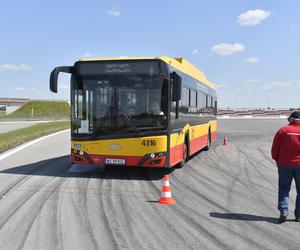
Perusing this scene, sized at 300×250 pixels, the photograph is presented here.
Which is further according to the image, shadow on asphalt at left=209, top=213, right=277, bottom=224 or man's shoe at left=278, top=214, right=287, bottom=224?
shadow on asphalt at left=209, top=213, right=277, bottom=224

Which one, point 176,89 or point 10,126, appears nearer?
point 176,89

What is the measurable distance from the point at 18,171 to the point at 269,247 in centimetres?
824

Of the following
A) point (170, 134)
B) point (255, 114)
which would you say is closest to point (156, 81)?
point (170, 134)

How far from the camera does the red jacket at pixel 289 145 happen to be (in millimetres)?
6805

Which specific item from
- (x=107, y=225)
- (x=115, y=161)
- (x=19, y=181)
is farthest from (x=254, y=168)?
(x=107, y=225)

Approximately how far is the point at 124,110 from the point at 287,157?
4867 millimetres

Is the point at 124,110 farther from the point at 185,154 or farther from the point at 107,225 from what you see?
the point at 107,225

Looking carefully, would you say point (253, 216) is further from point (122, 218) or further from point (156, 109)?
point (156, 109)

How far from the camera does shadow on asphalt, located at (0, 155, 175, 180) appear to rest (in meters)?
11.3

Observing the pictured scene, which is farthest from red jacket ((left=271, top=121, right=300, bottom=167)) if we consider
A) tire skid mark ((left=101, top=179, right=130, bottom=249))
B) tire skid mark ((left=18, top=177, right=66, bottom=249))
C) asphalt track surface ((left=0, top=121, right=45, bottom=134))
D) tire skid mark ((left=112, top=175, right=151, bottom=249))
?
asphalt track surface ((left=0, top=121, right=45, bottom=134))

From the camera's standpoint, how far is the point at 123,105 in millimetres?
10734

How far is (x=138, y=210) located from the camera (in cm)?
751

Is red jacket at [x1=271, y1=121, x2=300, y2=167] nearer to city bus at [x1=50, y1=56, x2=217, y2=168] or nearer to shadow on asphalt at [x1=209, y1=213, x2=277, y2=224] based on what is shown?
shadow on asphalt at [x1=209, y1=213, x2=277, y2=224]

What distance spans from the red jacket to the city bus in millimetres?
4107
